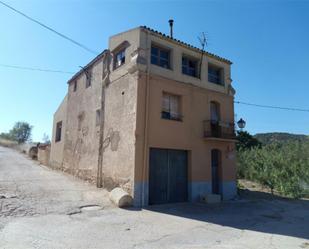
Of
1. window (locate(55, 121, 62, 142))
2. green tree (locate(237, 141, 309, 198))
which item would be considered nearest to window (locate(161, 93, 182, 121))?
green tree (locate(237, 141, 309, 198))

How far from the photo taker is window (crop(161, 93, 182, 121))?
14367 mm

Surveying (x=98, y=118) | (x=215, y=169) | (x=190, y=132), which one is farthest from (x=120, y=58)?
(x=215, y=169)

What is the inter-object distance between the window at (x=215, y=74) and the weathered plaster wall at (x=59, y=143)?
38.4ft

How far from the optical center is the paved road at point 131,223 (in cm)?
718

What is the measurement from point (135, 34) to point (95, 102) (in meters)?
5.22

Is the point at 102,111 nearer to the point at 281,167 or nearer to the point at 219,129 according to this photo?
the point at 219,129

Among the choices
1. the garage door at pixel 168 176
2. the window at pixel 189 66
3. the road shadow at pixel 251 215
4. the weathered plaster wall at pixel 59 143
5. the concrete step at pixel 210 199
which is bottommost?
the road shadow at pixel 251 215

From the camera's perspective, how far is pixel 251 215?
11.6m

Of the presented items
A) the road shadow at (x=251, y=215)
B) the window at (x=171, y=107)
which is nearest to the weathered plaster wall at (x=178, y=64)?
the window at (x=171, y=107)

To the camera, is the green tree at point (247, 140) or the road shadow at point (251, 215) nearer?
the road shadow at point (251, 215)

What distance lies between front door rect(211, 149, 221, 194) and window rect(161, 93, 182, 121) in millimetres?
3464

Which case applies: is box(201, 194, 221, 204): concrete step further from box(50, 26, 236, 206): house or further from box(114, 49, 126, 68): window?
box(114, 49, 126, 68): window

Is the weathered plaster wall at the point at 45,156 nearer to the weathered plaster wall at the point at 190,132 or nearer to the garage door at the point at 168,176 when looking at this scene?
the garage door at the point at 168,176

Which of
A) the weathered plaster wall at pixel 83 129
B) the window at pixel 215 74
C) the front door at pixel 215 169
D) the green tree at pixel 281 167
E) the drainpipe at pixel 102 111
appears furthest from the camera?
the green tree at pixel 281 167
